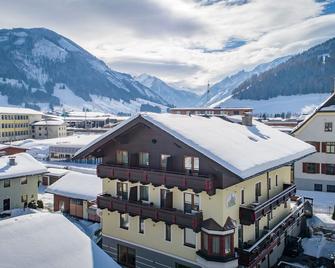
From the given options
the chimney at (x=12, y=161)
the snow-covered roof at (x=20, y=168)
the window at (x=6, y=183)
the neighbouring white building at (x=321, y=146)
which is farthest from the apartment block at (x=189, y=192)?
the chimney at (x=12, y=161)

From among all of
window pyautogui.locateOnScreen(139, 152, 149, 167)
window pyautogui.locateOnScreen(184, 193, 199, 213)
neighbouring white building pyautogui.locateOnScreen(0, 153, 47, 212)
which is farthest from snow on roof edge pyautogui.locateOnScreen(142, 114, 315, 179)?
neighbouring white building pyautogui.locateOnScreen(0, 153, 47, 212)

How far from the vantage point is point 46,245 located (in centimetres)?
1394

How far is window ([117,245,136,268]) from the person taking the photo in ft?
84.2

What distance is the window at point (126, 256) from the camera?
84.2ft

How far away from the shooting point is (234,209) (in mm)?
21812

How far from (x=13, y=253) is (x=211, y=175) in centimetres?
1150

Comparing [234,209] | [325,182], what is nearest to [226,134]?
[234,209]

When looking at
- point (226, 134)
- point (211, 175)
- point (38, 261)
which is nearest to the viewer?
point (38, 261)

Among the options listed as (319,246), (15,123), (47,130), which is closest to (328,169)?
(319,246)

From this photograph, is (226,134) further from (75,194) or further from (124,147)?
(75,194)

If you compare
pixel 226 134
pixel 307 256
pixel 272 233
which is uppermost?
pixel 226 134

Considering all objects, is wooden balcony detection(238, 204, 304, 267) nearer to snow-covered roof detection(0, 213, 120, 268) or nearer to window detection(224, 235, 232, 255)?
window detection(224, 235, 232, 255)

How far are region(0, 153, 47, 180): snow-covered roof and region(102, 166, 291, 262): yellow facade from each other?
17.9 m

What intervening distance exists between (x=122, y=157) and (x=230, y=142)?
803 cm
